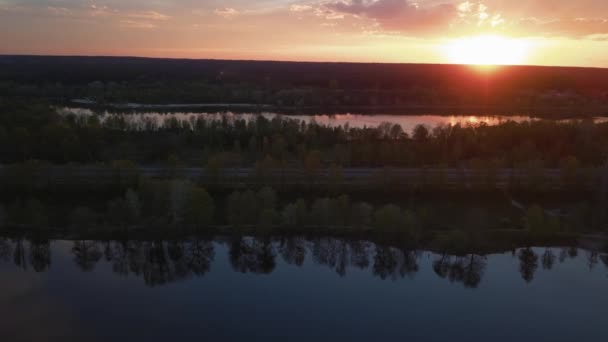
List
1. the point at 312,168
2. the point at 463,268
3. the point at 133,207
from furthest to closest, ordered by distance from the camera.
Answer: the point at 312,168
the point at 133,207
the point at 463,268

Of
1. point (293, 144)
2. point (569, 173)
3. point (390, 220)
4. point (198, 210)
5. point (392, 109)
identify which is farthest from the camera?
point (392, 109)

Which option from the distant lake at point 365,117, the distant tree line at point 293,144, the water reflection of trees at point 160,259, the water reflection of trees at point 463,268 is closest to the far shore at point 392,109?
the distant lake at point 365,117

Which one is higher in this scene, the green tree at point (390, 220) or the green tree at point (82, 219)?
the green tree at point (390, 220)

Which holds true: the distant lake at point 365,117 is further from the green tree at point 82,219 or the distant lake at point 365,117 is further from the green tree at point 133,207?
the green tree at point 133,207

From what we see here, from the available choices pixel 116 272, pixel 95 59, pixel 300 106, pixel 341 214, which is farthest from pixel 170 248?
pixel 95 59

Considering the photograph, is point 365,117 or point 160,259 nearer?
point 160,259

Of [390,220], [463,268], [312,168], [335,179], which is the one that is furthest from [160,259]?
[463,268]

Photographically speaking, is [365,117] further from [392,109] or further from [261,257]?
[261,257]

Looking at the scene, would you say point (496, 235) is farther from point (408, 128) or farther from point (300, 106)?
point (300, 106)

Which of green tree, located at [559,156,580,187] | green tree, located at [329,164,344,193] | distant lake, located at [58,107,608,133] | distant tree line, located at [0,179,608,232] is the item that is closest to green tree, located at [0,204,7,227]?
distant tree line, located at [0,179,608,232]
